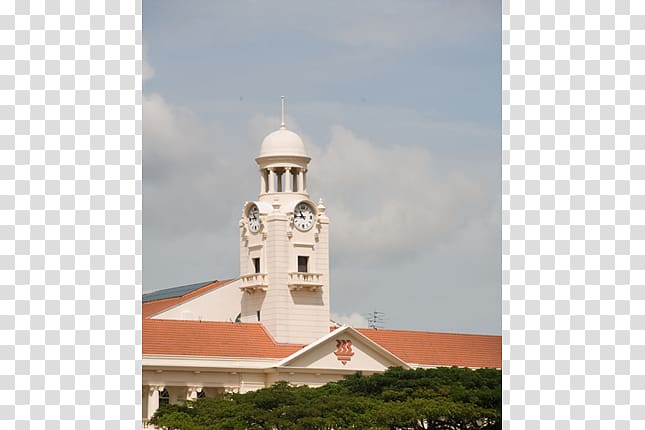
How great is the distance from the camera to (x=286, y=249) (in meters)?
64.8

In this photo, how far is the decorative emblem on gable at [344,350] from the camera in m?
61.3

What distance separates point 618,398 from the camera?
13.6m

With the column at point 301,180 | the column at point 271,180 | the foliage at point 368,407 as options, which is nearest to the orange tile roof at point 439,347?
the column at point 301,180

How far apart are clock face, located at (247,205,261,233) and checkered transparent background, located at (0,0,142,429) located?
51514 mm

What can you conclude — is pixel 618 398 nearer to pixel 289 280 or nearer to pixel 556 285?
pixel 556 285

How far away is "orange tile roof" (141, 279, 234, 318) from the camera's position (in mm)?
68688

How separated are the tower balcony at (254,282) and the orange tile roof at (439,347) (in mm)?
5505

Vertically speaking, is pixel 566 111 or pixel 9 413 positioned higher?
pixel 566 111

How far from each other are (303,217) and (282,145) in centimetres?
393

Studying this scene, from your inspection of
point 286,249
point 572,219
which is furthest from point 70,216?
point 286,249

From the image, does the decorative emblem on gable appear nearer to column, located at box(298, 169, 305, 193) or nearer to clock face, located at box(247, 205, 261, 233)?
clock face, located at box(247, 205, 261, 233)

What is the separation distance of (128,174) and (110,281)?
1.16m

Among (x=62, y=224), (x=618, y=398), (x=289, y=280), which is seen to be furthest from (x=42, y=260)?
(x=289, y=280)

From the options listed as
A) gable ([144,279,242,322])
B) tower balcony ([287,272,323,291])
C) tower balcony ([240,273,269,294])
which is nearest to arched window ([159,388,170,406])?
tower balcony ([240,273,269,294])
